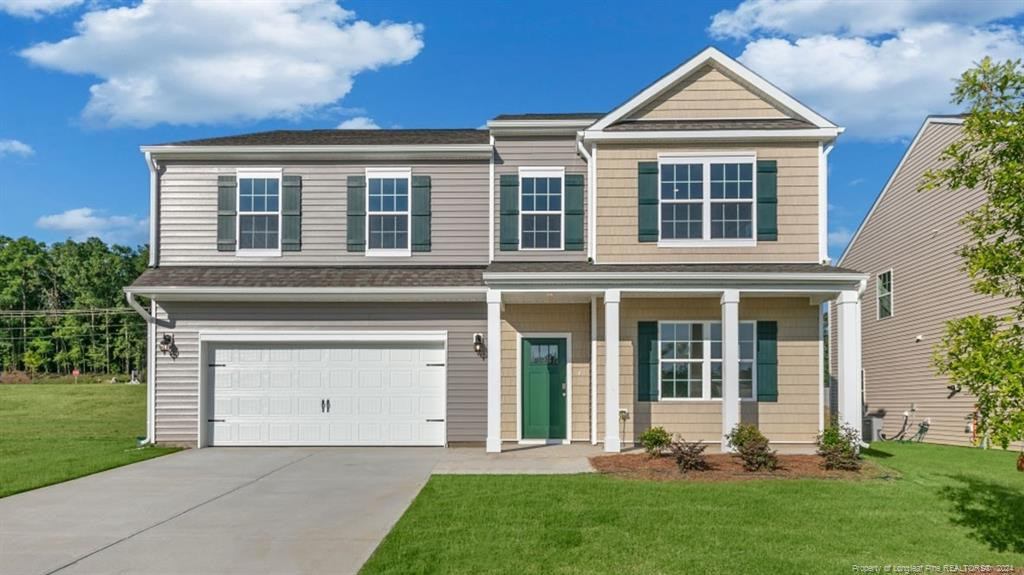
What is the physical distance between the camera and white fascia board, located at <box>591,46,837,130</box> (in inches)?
544

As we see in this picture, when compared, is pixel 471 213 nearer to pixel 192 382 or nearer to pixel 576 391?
pixel 576 391

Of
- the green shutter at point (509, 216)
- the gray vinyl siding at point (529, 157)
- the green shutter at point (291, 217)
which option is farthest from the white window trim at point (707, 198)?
the green shutter at point (291, 217)

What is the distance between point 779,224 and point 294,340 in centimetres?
914

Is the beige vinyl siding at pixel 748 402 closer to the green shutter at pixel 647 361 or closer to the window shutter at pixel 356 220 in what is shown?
the green shutter at pixel 647 361

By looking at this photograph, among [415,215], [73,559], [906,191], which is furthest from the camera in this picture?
[906,191]

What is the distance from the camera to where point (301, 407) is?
14406 millimetres

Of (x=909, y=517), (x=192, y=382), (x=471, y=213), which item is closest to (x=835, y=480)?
(x=909, y=517)

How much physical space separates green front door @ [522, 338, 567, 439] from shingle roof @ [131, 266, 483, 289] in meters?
2.01

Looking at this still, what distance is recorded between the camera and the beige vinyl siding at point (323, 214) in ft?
48.5

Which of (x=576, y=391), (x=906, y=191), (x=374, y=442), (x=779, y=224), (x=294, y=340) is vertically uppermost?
(x=906, y=191)

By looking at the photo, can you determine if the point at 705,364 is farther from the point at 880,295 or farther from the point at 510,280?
the point at 880,295

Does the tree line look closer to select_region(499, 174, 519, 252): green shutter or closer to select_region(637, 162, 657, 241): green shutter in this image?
select_region(499, 174, 519, 252): green shutter

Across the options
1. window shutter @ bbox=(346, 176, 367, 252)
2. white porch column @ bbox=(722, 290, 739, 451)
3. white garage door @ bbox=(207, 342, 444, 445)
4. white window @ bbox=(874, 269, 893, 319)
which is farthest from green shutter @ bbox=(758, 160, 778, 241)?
white window @ bbox=(874, 269, 893, 319)

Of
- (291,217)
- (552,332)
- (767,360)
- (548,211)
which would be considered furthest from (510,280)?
(767,360)
